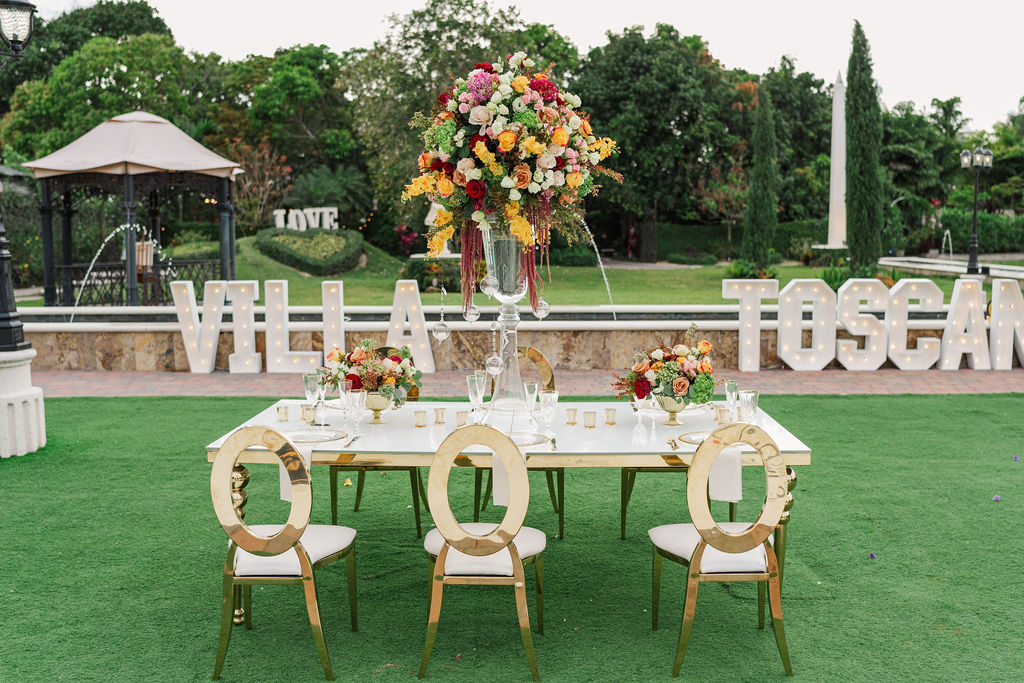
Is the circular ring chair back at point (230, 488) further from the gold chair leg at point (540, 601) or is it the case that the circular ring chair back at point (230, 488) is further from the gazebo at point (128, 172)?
the gazebo at point (128, 172)

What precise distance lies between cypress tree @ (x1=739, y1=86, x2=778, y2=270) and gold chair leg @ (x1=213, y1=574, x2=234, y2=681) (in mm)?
20590

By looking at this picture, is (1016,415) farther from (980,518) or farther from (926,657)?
(926,657)

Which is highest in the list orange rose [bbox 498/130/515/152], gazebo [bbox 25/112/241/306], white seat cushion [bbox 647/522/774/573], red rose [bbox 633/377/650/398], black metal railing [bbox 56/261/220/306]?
gazebo [bbox 25/112/241/306]

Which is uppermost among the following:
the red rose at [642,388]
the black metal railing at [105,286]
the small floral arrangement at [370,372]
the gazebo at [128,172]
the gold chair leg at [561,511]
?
the gazebo at [128,172]

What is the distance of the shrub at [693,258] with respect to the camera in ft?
96.1

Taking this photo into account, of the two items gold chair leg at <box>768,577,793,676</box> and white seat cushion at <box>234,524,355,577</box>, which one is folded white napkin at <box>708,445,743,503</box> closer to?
gold chair leg at <box>768,577,793,676</box>

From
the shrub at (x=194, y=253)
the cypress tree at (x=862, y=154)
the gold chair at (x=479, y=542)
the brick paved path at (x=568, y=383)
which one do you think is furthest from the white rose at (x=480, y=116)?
the shrub at (x=194, y=253)

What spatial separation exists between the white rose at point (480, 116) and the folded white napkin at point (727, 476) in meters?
1.66

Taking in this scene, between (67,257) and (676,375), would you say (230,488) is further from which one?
(67,257)

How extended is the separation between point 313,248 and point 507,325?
20.1 meters

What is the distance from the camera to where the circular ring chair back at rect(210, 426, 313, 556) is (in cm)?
332

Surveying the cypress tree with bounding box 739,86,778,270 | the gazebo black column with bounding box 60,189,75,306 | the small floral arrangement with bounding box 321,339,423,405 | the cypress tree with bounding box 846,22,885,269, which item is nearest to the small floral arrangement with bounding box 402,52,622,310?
the small floral arrangement with bounding box 321,339,423,405

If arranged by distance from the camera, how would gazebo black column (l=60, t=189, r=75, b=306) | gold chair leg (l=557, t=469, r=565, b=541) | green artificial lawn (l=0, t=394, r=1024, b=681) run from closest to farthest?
green artificial lawn (l=0, t=394, r=1024, b=681), gold chair leg (l=557, t=469, r=565, b=541), gazebo black column (l=60, t=189, r=75, b=306)

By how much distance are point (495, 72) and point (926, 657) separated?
116 inches
